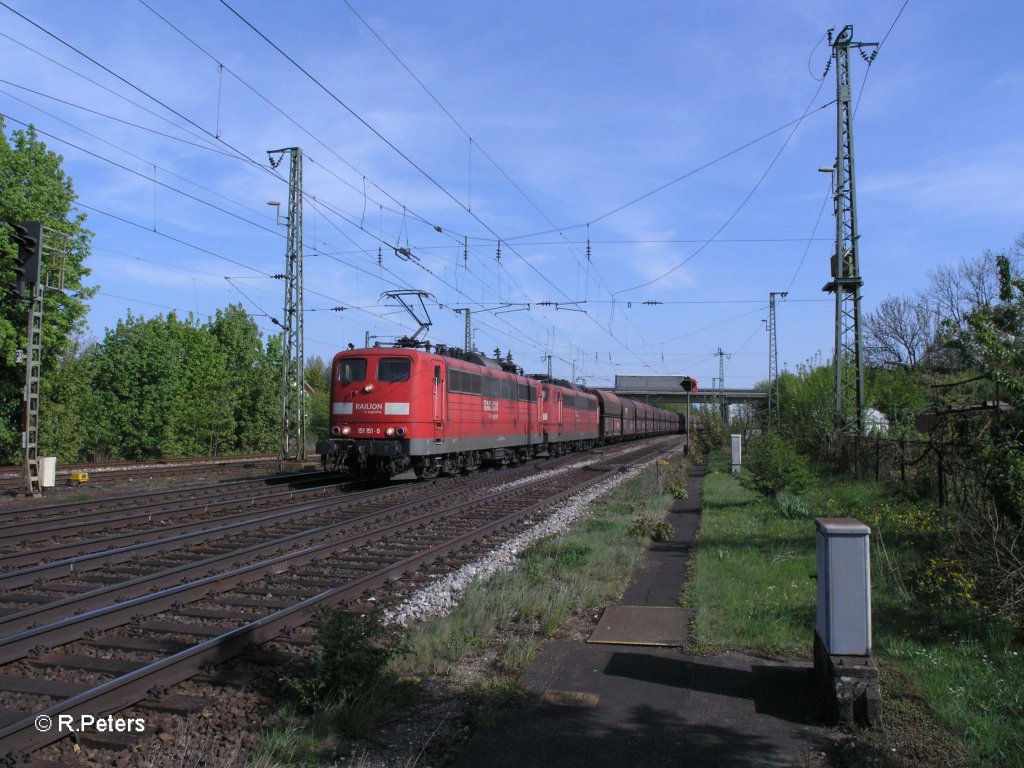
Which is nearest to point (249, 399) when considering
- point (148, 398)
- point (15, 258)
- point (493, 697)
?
point (148, 398)

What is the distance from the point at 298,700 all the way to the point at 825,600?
3.36 m

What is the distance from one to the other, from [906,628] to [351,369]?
1429cm

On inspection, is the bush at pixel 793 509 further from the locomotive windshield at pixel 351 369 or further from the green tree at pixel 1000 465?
the locomotive windshield at pixel 351 369

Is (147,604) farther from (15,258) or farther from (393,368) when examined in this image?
(15,258)

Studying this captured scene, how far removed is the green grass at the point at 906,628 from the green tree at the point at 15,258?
25.4 metres

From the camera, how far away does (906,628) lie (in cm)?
598

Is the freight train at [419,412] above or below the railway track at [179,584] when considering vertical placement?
above

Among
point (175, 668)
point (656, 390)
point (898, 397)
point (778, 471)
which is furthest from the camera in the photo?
point (656, 390)

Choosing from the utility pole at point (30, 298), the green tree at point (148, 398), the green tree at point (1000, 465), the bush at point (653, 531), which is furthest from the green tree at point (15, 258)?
the green tree at point (1000, 465)

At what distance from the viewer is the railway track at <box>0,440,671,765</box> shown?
4.81 m

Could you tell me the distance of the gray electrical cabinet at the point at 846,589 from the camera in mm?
4434

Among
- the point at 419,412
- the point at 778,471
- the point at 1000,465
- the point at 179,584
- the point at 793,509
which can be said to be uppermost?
the point at 419,412

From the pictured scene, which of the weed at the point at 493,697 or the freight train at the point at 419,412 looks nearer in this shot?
the weed at the point at 493,697
